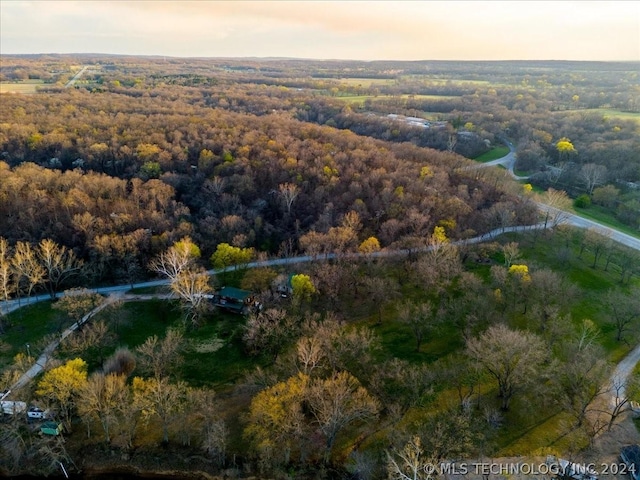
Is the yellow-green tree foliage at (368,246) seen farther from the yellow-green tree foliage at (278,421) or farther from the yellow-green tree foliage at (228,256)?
the yellow-green tree foliage at (278,421)

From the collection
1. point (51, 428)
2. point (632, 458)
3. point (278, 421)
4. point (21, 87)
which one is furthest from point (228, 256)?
point (21, 87)

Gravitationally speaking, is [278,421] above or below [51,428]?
above

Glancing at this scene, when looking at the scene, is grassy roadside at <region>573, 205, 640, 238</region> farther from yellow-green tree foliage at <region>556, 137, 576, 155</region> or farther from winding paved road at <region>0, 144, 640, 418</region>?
yellow-green tree foliage at <region>556, 137, 576, 155</region>

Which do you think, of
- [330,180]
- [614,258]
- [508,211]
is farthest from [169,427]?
[614,258]

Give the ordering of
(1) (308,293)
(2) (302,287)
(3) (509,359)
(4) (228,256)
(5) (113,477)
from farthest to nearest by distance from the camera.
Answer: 1. (4) (228,256)
2. (1) (308,293)
3. (2) (302,287)
4. (3) (509,359)
5. (5) (113,477)

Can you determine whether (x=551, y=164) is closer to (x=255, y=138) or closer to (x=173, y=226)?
(x=255, y=138)

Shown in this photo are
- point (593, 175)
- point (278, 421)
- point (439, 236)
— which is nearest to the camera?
point (278, 421)

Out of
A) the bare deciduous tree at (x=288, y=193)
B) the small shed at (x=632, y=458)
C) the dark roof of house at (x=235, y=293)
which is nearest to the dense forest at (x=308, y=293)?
the bare deciduous tree at (x=288, y=193)

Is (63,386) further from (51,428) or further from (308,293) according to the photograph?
(308,293)
